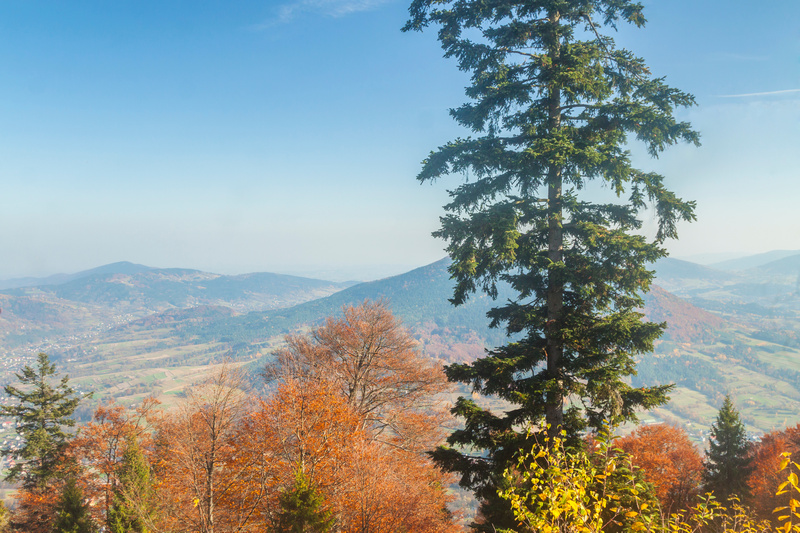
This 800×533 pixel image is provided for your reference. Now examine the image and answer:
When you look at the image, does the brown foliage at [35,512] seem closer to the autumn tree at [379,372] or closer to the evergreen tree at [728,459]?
the autumn tree at [379,372]

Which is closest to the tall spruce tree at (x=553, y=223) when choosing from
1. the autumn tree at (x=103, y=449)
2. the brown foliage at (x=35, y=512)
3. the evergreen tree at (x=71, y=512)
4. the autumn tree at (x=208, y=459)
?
the autumn tree at (x=208, y=459)

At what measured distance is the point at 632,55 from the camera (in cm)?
909

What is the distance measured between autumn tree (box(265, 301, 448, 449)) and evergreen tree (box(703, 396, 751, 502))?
2114 centimetres

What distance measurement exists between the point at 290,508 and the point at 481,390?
6768 millimetres

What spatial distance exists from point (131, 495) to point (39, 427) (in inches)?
493

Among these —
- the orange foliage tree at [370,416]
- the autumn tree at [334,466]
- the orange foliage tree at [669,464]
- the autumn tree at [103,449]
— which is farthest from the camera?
the orange foliage tree at [669,464]

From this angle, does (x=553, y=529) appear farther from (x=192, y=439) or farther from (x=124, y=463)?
(x=124, y=463)

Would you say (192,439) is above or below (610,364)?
below

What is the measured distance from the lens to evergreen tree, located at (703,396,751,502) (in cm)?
2491

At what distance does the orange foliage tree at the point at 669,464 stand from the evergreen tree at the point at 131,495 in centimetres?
2757

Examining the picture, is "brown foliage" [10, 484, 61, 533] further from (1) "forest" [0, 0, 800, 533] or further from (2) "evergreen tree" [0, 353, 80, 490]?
(1) "forest" [0, 0, 800, 533]

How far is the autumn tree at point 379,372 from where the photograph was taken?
20328 mm

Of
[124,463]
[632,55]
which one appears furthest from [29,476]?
[632,55]

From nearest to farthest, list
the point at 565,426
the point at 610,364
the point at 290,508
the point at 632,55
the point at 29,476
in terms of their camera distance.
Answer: the point at 610,364, the point at 565,426, the point at 632,55, the point at 290,508, the point at 29,476
